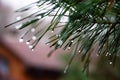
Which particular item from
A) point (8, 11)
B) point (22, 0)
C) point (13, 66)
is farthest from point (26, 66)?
point (22, 0)

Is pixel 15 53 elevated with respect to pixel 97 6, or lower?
lower

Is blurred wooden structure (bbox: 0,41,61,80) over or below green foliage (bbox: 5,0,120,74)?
below

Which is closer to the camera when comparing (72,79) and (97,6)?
(97,6)

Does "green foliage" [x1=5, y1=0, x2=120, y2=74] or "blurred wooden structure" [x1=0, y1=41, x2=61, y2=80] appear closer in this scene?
"green foliage" [x1=5, y1=0, x2=120, y2=74]

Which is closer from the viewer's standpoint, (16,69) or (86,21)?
(86,21)

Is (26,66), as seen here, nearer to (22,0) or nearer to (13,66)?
(13,66)

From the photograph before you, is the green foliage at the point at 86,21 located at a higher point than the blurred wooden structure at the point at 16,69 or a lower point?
higher

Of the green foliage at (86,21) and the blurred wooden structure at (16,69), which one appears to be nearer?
the green foliage at (86,21)

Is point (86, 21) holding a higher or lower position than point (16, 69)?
higher
